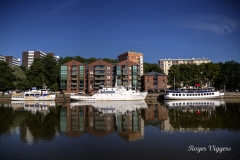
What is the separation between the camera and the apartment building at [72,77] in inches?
3314

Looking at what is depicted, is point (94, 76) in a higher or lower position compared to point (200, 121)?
higher

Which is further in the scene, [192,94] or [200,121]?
[192,94]

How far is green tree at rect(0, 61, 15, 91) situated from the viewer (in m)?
79.5

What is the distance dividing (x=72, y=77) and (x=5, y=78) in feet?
80.2

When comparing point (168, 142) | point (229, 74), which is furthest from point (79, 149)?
point (229, 74)

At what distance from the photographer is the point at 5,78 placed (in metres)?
80.8

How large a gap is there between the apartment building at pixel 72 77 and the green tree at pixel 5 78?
1899 centimetres

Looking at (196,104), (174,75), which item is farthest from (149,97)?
(196,104)

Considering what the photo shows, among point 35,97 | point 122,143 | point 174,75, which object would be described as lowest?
point 122,143

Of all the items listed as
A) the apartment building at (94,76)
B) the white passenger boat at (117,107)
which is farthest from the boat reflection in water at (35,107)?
the apartment building at (94,76)

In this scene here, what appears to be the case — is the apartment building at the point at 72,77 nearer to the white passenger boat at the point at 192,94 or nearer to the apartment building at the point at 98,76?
the apartment building at the point at 98,76

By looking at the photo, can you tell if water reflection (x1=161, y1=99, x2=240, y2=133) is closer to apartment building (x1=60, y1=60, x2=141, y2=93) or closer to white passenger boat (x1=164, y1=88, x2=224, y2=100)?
white passenger boat (x1=164, y1=88, x2=224, y2=100)

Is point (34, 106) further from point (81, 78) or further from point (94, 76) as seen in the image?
point (94, 76)

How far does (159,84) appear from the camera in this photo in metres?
87.0
